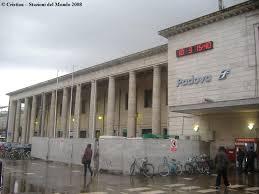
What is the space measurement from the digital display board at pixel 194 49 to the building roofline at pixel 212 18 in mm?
1547

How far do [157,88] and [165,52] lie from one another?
348 centimetres

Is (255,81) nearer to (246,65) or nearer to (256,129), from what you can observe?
(246,65)

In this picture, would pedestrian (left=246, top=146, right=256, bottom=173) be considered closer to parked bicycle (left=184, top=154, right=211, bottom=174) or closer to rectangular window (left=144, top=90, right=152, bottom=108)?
parked bicycle (left=184, top=154, right=211, bottom=174)

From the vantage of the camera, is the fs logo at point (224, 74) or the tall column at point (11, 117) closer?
the fs logo at point (224, 74)

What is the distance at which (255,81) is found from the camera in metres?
23.6

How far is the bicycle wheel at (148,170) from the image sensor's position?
68.0ft

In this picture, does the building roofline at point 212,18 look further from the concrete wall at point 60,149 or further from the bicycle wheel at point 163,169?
the bicycle wheel at point 163,169

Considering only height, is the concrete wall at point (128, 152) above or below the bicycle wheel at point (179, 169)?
above

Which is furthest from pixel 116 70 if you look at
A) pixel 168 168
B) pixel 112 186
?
pixel 112 186

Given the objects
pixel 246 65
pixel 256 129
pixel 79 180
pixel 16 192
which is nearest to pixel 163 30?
pixel 246 65

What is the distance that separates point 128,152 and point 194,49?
420 inches

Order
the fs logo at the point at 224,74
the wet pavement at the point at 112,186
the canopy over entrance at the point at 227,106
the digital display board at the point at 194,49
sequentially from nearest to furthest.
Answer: the wet pavement at the point at 112,186 → the canopy over entrance at the point at 227,106 → the fs logo at the point at 224,74 → the digital display board at the point at 194,49

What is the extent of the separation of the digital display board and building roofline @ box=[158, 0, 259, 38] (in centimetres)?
155

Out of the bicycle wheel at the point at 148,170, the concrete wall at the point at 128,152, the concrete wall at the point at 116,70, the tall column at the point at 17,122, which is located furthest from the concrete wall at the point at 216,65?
the tall column at the point at 17,122
